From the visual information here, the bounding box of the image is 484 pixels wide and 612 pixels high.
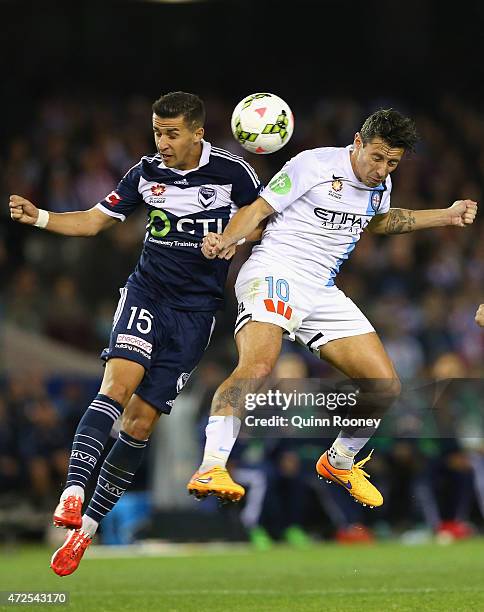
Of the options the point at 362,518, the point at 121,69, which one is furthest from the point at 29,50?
the point at 362,518

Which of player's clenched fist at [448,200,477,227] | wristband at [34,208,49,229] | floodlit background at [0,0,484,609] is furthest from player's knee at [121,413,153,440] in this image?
floodlit background at [0,0,484,609]

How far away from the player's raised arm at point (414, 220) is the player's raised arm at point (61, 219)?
199 cm

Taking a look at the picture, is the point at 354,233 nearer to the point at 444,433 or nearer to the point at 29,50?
the point at 444,433

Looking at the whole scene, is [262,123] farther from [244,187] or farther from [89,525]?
[89,525]

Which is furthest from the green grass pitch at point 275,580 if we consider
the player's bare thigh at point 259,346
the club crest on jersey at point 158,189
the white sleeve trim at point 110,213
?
the club crest on jersey at point 158,189

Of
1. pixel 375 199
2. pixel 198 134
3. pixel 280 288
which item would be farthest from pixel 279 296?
pixel 198 134

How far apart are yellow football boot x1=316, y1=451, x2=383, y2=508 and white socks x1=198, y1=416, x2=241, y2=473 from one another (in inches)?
48.1

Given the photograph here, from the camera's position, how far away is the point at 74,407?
51.3 feet

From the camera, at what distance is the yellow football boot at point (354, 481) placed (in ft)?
29.9

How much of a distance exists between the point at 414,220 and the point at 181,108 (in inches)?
78.7

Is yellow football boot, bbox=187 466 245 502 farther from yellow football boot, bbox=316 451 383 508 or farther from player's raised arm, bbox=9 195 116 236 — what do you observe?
player's raised arm, bbox=9 195 116 236

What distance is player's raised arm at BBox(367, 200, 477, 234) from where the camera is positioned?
29.6ft

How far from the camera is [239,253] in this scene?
17.6 meters

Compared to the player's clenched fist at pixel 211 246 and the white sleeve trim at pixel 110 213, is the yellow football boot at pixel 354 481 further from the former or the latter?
the white sleeve trim at pixel 110 213
